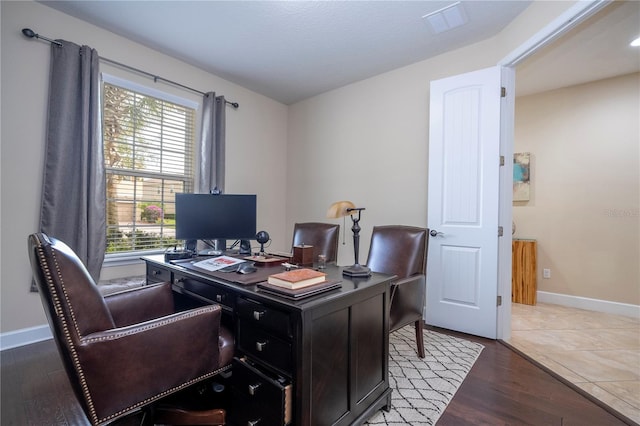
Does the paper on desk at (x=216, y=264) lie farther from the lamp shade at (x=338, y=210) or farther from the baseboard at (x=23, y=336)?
the baseboard at (x=23, y=336)

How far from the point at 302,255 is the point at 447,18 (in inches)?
89.2

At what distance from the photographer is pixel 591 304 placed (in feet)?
10.6

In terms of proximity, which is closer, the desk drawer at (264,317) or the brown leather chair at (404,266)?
the desk drawer at (264,317)

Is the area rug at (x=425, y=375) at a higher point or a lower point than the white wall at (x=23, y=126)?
lower

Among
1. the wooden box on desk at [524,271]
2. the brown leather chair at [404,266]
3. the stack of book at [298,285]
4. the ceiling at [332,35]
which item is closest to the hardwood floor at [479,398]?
the brown leather chair at [404,266]

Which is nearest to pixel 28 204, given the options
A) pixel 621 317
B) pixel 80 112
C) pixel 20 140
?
pixel 20 140

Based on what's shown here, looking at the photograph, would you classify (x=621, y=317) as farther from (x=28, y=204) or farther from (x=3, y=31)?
(x=3, y=31)

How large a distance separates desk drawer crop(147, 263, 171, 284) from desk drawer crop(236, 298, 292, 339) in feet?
2.52

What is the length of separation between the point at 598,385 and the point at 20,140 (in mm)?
4424

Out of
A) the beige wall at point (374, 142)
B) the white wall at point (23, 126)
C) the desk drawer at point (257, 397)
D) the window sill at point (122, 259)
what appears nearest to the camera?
the desk drawer at point (257, 397)

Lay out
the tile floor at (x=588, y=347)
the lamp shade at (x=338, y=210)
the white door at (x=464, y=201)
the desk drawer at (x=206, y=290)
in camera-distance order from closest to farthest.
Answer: the desk drawer at (x=206, y=290), the lamp shade at (x=338, y=210), the tile floor at (x=588, y=347), the white door at (x=464, y=201)

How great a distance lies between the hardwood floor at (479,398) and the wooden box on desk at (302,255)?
1099 millimetres

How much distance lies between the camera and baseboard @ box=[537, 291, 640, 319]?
3020 mm

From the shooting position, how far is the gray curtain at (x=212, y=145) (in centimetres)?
316
